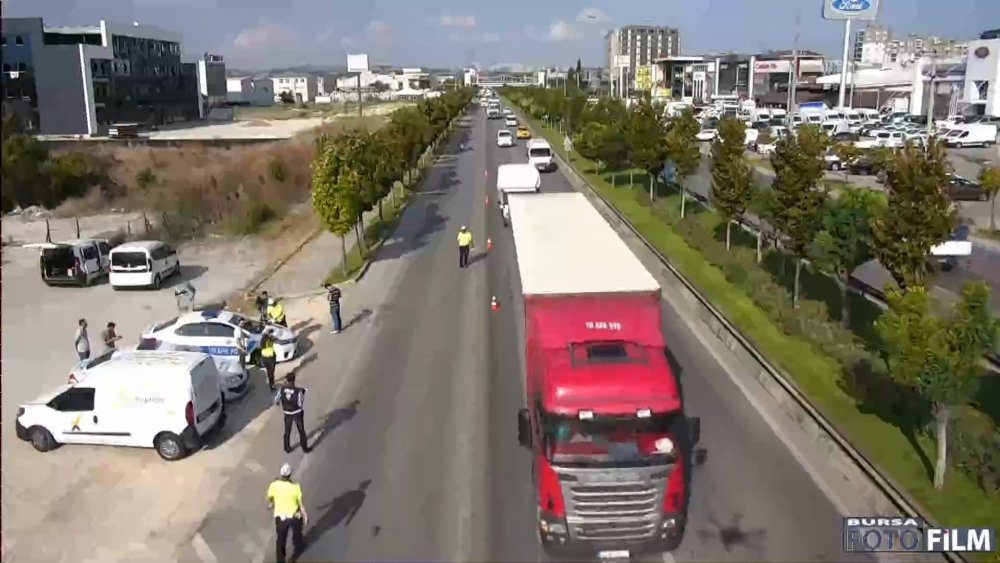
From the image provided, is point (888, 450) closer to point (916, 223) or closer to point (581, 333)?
point (916, 223)

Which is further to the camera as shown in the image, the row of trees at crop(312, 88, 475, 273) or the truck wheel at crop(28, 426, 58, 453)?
the row of trees at crop(312, 88, 475, 273)

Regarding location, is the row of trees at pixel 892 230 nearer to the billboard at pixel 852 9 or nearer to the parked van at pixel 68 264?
the parked van at pixel 68 264

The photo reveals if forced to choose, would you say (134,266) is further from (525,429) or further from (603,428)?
(603,428)

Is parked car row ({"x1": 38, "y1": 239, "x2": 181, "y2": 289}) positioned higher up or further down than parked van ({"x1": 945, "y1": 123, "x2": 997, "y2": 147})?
further down

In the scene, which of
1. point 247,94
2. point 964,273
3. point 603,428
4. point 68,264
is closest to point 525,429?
point 603,428

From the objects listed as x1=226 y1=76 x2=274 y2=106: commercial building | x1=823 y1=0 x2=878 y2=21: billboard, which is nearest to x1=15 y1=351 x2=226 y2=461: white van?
x1=823 y1=0 x2=878 y2=21: billboard

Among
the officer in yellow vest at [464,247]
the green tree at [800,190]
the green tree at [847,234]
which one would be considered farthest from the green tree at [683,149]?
the green tree at [847,234]

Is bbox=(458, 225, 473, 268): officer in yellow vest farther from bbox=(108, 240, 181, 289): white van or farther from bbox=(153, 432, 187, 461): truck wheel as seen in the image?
bbox=(153, 432, 187, 461): truck wheel
